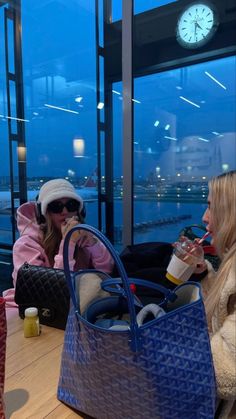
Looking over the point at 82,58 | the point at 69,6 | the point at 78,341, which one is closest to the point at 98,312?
the point at 78,341

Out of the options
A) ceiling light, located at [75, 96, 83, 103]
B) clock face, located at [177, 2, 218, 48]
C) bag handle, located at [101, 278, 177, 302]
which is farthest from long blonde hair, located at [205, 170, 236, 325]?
ceiling light, located at [75, 96, 83, 103]

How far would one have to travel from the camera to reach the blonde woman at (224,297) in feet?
2.18

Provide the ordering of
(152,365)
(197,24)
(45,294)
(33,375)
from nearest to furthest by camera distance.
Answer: (152,365) → (33,375) → (45,294) → (197,24)

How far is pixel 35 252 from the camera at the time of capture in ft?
4.99

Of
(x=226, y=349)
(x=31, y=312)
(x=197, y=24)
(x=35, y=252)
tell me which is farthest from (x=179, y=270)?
(x=197, y=24)

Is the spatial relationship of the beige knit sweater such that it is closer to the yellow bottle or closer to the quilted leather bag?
the quilted leather bag

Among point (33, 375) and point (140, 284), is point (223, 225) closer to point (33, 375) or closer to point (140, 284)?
point (140, 284)

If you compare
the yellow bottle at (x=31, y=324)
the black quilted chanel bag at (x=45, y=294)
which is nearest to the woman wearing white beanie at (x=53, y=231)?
the black quilted chanel bag at (x=45, y=294)

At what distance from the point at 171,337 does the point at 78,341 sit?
204 mm

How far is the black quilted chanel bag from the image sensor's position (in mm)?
1060

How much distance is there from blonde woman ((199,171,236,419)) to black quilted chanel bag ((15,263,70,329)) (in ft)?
1.61

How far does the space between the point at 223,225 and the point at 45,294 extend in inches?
25.1

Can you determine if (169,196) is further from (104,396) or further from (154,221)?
(104,396)

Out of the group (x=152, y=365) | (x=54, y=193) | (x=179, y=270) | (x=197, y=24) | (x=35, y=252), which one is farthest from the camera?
(x=197, y=24)
